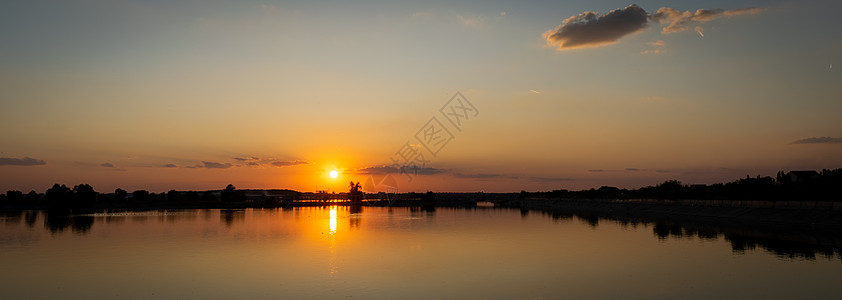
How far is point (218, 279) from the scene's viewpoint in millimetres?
36625

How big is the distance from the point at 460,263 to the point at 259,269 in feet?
49.7

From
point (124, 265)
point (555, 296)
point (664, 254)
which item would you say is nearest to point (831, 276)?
point (664, 254)

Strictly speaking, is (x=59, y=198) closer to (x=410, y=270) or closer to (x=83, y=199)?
(x=83, y=199)

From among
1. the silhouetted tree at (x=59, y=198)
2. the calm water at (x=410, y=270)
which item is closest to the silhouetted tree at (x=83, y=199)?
the silhouetted tree at (x=59, y=198)

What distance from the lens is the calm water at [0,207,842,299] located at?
3184 centimetres

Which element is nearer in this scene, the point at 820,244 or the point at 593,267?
the point at 593,267

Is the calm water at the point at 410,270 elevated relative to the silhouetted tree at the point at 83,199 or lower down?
lower down

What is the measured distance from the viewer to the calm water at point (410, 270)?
31.8 meters

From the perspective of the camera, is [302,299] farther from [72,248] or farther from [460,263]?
[72,248]

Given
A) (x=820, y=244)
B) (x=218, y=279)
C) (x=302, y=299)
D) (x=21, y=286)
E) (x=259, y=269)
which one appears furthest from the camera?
(x=820, y=244)

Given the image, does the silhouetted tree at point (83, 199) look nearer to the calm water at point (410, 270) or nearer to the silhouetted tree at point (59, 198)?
the silhouetted tree at point (59, 198)

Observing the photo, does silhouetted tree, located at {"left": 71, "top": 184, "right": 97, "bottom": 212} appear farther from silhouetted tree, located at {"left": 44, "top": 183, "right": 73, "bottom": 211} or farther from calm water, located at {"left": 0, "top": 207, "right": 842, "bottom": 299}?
calm water, located at {"left": 0, "top": 207, "right": 842, "bottom": 299}

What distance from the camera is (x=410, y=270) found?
133 ft

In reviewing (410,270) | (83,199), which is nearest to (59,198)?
(83,199)
